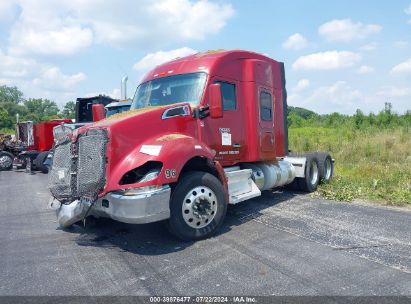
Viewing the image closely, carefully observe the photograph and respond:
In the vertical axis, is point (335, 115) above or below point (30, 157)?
above

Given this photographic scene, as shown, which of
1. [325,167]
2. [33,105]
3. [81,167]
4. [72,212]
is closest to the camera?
[81,167]

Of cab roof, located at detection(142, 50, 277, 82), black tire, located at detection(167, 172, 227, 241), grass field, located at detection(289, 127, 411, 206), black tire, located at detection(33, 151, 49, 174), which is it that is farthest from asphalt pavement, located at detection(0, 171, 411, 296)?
black tire, located at detection(33, 151, 49, 174)

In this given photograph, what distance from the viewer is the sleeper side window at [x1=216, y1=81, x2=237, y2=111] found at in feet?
21.5

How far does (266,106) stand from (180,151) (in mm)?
3229

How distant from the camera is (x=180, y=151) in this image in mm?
5074

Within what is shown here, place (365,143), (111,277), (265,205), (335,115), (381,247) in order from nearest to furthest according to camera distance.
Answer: (111,277) → (381,247) → (265,205) → (365,143) → (335,115)

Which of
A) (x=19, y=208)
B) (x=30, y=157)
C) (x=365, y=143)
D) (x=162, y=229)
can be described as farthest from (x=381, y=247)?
(x=30, y=157)

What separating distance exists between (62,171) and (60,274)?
1.76 m

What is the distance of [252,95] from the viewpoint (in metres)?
7.09

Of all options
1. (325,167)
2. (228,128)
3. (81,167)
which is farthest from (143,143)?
(325,167)

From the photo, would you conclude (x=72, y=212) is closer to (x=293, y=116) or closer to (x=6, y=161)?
(x=6, y=161)

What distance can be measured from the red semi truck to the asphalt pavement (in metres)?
0.48

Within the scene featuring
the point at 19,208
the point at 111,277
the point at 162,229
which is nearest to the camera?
the point at 111,277

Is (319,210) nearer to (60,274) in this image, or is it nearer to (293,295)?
(293,295)
